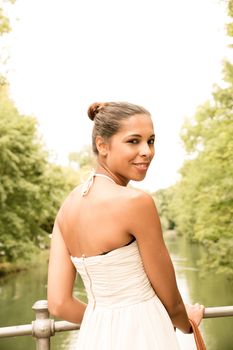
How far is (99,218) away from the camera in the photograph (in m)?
1.32

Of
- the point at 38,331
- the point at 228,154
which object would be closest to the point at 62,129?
the point at 228,154

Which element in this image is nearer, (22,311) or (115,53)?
(22,311)

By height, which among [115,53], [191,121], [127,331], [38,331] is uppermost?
[115,53]

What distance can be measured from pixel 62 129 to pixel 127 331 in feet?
162

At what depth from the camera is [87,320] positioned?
143 cm

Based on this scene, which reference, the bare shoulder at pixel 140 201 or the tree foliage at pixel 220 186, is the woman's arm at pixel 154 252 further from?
the tree foliage at pixel 220 186

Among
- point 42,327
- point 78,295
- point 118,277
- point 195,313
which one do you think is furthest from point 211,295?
point 118,277

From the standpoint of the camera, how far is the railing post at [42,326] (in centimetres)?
183

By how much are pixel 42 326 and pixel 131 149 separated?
0.82m

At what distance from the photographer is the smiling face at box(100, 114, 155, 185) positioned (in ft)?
4.54

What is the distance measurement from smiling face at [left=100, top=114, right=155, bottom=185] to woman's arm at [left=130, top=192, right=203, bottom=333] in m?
0.14

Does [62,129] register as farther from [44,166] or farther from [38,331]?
[38,331]

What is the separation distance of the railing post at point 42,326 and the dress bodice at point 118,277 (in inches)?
19.0

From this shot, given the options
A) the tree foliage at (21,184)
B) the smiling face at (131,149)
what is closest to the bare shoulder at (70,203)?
the smiling face at (131,149)
